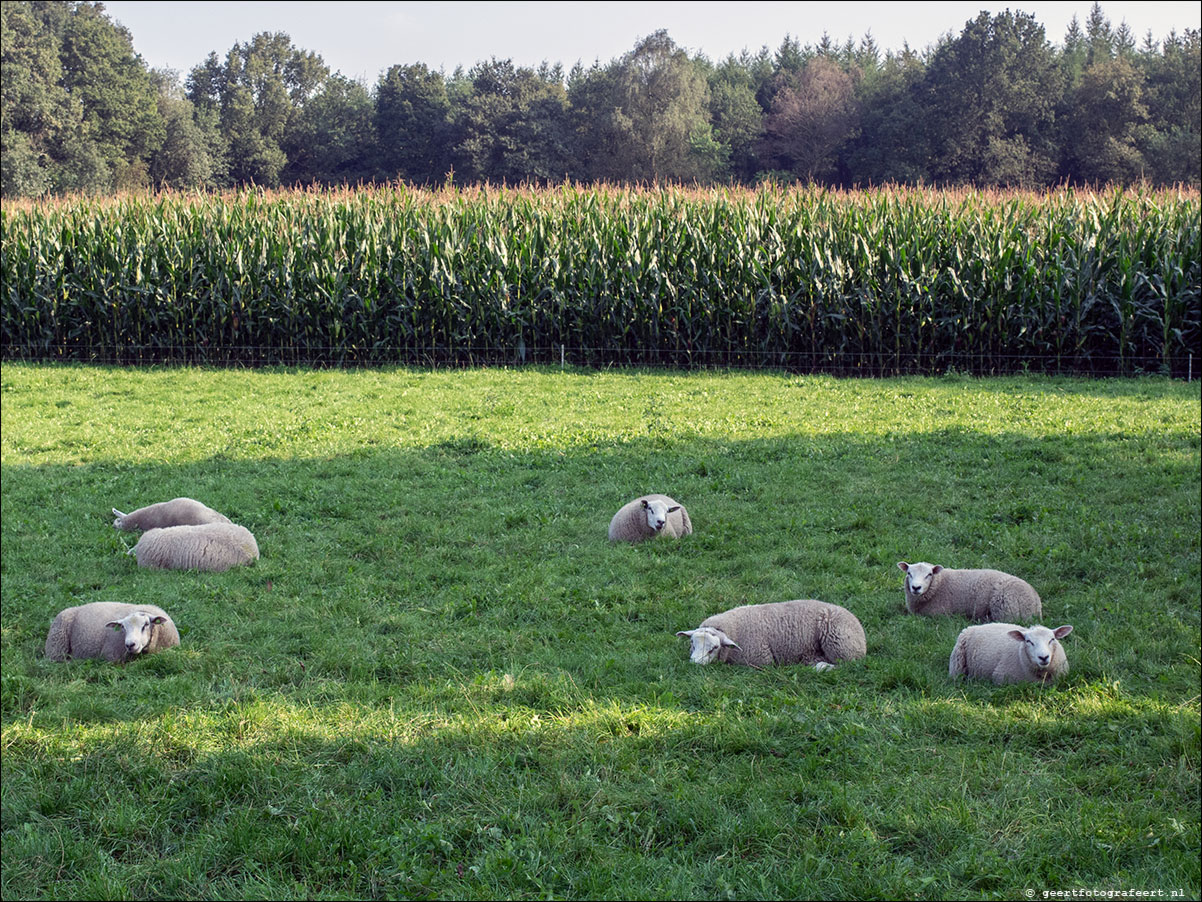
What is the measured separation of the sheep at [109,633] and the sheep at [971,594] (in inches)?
192

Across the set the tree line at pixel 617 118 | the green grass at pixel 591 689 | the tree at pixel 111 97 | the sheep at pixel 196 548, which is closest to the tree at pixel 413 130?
the tree line at pixel 617 118

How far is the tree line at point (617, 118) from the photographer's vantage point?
42.8 m

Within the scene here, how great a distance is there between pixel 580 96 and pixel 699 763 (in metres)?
51.9

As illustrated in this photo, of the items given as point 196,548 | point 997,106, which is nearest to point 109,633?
point 196,548

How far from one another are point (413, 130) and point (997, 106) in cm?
3034

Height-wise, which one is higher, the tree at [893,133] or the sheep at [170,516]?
the tree at [893,133]

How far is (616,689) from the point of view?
5.09 meters

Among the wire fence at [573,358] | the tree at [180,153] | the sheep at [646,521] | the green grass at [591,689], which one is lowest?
the green grass at [591,689]

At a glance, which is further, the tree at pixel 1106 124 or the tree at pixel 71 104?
the tree at pixel 1106 124

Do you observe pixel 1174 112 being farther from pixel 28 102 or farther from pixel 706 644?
pixel 28 102

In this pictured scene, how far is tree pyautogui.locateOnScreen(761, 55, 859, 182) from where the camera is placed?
163 ft

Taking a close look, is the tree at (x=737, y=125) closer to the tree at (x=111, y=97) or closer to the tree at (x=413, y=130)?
the tree at (x=413, y=130)

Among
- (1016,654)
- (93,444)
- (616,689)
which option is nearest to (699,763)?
(616,689)

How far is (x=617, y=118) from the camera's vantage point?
4875 centimetres
